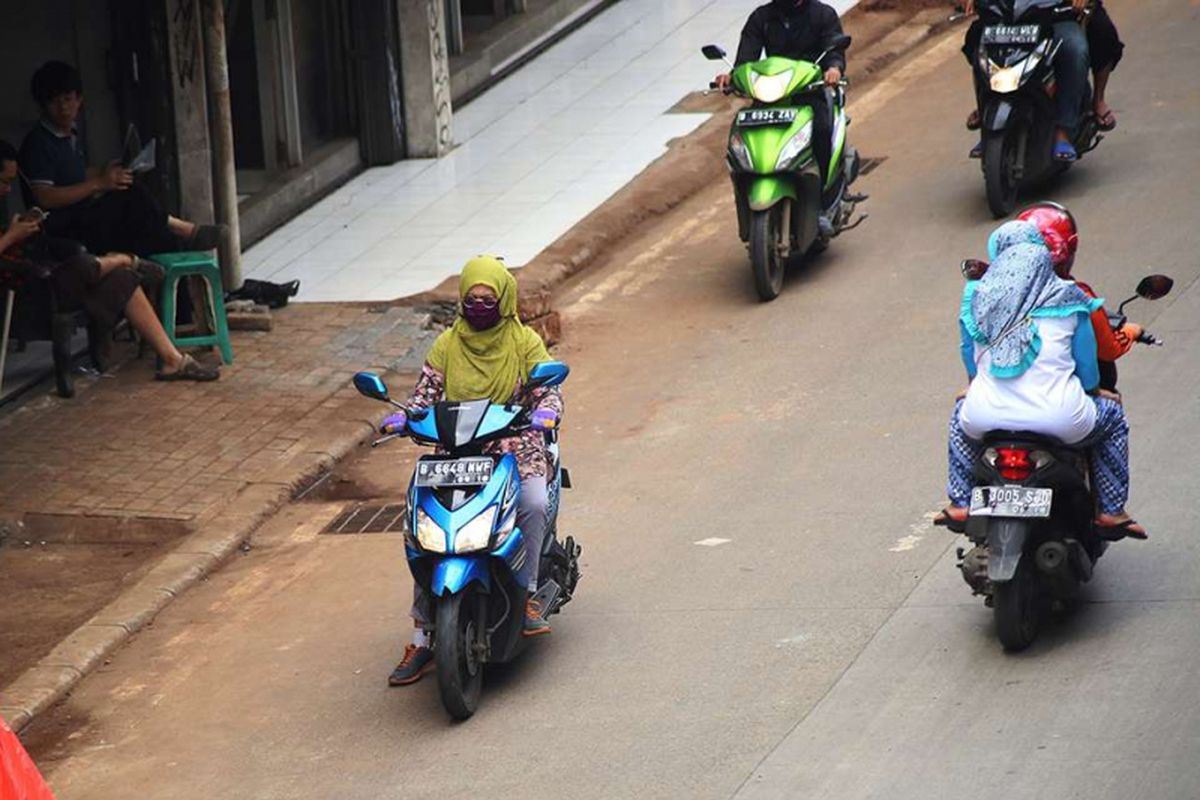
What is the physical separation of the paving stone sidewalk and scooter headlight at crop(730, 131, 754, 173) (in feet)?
7.36

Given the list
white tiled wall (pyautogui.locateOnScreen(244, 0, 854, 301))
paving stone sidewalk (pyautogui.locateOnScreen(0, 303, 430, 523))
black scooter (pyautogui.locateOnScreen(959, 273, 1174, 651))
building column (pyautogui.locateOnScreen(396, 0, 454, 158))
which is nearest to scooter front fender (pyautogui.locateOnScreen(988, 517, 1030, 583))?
black scooter (pyautogui.locateOnScreen(959, 273, 1174, 651))

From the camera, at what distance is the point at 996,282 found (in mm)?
8750

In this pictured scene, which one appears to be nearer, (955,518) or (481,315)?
(955,518)

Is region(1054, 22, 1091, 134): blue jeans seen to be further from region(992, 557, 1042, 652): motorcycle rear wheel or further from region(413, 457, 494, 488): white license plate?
region(413, 457, 494, 488): white license plate

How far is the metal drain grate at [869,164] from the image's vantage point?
16.4 metres

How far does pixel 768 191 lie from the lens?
13.8 m

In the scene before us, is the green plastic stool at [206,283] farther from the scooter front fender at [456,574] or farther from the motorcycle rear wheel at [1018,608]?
the motorcycle rear wheel at [1018,608]

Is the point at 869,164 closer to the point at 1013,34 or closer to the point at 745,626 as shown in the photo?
the point at 1013,34

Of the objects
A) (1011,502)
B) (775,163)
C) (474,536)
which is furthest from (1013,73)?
(474,536)

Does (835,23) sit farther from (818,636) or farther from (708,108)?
(818,636)

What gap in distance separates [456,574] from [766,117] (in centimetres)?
597

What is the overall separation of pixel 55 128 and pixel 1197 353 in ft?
22.2

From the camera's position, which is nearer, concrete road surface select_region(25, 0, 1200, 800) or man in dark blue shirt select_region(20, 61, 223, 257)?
concrete road surface select_region(25, 0, 1200, 800)

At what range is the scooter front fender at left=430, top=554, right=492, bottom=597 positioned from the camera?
28.5ft
